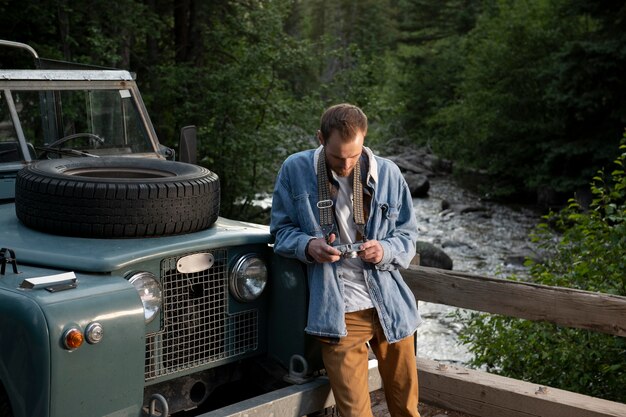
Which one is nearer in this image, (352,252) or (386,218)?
(352,252)

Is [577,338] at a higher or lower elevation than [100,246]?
lower

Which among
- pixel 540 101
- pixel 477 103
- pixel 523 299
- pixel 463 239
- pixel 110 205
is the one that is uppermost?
pixel 110 205

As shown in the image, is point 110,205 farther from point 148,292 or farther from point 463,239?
point 463,239

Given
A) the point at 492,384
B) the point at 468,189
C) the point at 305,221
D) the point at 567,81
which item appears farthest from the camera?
the point at 468,189

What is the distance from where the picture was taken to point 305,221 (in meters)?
3.59

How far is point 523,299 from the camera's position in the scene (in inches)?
185

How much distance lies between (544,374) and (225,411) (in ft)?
11.3

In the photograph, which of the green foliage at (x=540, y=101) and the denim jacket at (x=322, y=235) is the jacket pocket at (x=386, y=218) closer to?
the denim jacket at (x=322, y=235)

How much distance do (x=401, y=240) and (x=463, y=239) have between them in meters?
15.1

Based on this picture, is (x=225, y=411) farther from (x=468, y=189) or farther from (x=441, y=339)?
(x=468, y=189)

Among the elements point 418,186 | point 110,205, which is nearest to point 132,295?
point 110,205

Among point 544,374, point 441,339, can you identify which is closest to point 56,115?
point 544,374

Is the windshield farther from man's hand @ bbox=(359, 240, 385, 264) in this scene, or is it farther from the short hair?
man's hand @ bbox=(359, 240, 385, 264)

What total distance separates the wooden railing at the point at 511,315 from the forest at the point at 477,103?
1.29 meters
